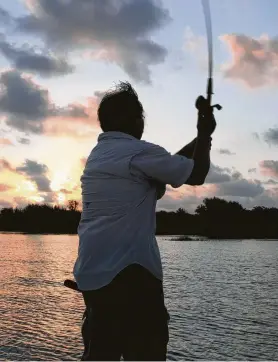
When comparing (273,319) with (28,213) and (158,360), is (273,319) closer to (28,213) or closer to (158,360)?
(158,360)

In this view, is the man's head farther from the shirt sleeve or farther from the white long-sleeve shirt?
the shirt sleeve

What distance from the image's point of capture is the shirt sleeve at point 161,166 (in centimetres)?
293

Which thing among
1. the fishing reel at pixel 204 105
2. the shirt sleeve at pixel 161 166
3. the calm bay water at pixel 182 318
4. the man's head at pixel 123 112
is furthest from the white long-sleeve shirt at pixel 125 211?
the calm bay water at pixel 182 318

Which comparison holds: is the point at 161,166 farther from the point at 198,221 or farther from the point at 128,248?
the point at 198,221

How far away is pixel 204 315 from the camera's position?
1989 centimetres

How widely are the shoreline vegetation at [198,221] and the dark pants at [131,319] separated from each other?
133 m

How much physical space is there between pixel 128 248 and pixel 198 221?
16082 cm

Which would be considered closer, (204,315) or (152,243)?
(152,243)

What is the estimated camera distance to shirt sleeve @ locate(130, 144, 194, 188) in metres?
2.93

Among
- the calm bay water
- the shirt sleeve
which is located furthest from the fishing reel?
the calm bay water

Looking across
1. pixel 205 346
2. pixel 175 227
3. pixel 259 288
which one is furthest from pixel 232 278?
pixel 175 227

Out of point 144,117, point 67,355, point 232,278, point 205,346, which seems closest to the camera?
point 144,117

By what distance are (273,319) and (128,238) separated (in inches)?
713

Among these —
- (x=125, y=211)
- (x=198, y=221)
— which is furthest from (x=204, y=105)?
(x=198, y=221)
